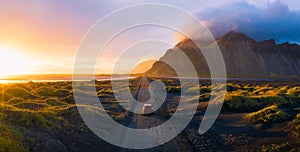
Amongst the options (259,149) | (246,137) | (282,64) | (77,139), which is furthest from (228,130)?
Result: (282,64)

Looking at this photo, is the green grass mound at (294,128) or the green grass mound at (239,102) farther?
the green grass mound at (239,102)

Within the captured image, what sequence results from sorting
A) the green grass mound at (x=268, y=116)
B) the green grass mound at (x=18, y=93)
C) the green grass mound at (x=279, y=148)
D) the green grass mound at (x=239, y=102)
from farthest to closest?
the green grass mound at (x=18, y=93) → the green grass mound at (x=239, y=102) → the green grass mound at (x=268, y=116) → the green grass mound at (x=279, y=148)

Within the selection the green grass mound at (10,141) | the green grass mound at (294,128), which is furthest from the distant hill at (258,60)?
the green grass mound at (10,141)

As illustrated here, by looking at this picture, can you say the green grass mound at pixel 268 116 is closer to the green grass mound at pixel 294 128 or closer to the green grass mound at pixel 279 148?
the green grass mound at pixel 294 128

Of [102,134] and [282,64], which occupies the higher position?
[282,64]

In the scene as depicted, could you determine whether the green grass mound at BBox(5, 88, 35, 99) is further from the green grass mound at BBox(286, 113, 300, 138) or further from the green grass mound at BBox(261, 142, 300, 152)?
the green grass mound at BBox(286, 113, 300, 138)

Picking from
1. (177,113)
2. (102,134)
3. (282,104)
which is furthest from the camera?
(282,104)

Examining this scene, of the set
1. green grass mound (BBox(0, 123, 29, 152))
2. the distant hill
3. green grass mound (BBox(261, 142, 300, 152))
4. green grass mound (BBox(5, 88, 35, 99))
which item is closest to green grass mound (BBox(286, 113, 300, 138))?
green grass mound (BBox(261, 142, 300, 152))

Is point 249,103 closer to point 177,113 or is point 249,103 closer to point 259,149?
point 177,113

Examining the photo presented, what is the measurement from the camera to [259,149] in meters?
13.5

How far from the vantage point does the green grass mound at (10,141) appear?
9.54 m

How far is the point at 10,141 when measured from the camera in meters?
9.93

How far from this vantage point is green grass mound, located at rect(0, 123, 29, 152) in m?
9.54

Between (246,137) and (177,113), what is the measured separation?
8844mm
